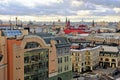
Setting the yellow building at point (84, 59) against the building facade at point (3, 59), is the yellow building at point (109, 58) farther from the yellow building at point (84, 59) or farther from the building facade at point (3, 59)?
the building facade at point (3, 59)

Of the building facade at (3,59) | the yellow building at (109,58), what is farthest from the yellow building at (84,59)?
the building facade at (3,59)

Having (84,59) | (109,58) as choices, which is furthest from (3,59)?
(109,58)

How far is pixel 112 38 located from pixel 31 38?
4897 inches

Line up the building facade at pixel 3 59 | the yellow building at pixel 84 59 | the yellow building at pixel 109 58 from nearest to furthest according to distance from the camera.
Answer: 1. the building facade at pixel 3 59
2. the yellow building at pixel 84 59
3. the yellow building at pixel 109 58

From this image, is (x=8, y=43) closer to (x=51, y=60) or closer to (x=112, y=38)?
(x=51, y=60)

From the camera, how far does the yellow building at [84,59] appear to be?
320 ft

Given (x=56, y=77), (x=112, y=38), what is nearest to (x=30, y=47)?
(x=56, y=77)

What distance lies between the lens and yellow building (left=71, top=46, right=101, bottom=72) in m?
97.6

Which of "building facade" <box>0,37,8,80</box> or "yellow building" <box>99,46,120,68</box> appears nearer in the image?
"building facade" <box>0,37,8,80</box>

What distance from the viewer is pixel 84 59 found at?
100875 mm

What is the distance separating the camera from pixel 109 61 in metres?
112

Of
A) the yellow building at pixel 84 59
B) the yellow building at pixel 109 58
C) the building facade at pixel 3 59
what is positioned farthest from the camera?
the yellow building at pixel 109 58

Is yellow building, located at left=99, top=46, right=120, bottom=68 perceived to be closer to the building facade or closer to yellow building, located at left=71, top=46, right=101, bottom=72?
yellow building, located at left=71, top=46, right=101, bottom=72

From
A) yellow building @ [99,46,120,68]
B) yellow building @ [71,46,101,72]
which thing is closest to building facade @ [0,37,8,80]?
yellow building @ [71,46,101,72]
